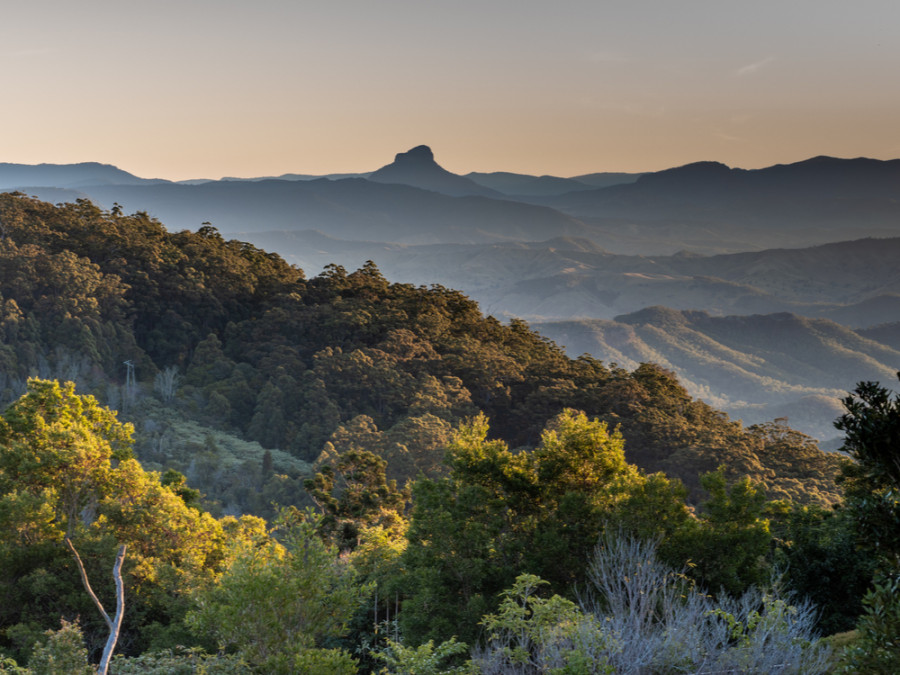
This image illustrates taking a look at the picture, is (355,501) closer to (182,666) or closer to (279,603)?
(182,666)

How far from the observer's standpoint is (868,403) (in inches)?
272

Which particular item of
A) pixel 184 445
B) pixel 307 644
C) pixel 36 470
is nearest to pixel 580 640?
pixel 307 644

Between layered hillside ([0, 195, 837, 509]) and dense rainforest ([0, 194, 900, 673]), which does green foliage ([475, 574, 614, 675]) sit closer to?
dense rainforest ([0, 194, 900, 673])

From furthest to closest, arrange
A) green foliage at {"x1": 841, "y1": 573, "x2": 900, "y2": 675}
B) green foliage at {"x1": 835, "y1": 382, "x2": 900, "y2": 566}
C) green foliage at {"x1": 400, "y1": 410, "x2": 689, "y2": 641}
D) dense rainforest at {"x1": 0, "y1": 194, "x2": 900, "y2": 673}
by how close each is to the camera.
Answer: green foliage at {"x1": 400, "y1": 410, "x2": 689, "y2": 641} < dense rainforest at {"x1": 0, "y1": 194, "x2": 900, "y2": 673} < green foliage at {"x1": 835, "y1": 382, "x2": 900, "y2": 566} < green foliage at {"x1": 841, "y1": 573, "x2": 900, "y2": 675}

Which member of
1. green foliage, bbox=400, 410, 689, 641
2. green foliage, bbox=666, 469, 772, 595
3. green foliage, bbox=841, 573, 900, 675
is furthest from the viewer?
green foliage, bbox=400, 410, 689, 641

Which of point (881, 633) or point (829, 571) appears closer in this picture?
point (881, 633)

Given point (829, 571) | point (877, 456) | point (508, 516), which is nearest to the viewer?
point (877, 456)

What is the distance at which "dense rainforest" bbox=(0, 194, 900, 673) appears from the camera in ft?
37.5

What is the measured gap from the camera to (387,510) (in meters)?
27.7

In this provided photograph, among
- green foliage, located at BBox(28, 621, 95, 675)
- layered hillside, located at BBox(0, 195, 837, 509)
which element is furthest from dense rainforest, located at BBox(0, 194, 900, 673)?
layered hillside, located at BBox(0, 195, 837, 509)

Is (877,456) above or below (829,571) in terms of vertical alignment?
above

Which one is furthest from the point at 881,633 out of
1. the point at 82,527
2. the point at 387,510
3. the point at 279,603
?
the point at 387,510

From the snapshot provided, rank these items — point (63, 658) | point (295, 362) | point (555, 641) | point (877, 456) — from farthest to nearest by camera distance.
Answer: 1. point (295, 362)
2. point (555, 641)
3. point (63, 658)
4. point (877, 456)

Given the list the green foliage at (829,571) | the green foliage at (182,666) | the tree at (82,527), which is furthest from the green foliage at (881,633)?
the tree at (82,527)
